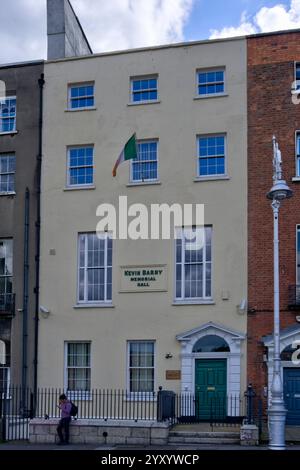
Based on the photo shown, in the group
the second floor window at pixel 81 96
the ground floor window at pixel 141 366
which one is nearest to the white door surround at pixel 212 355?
the ground floor window at pixel 141 366

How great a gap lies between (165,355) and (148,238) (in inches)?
176

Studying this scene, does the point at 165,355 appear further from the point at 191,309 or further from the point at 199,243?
the point at 199,243

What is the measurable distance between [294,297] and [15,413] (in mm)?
11012

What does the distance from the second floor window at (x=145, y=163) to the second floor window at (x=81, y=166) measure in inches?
71.2

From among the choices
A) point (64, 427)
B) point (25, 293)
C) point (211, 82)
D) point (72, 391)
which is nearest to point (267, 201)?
point (211, 82)

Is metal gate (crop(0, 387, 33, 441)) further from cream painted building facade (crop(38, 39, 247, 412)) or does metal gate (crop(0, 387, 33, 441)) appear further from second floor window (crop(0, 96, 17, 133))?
second floor window (crop(0, 96, 17, 133))

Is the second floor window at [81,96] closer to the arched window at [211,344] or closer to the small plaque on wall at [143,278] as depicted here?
the small plaque on wall at [143,278]

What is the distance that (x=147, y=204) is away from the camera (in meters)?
25.5

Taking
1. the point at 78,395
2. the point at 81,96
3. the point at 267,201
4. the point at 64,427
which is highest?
the point at 81,96

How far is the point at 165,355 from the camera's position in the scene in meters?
24.5

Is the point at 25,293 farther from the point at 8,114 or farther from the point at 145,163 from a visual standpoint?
the point at 8,114

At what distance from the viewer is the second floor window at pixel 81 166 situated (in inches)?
1051
